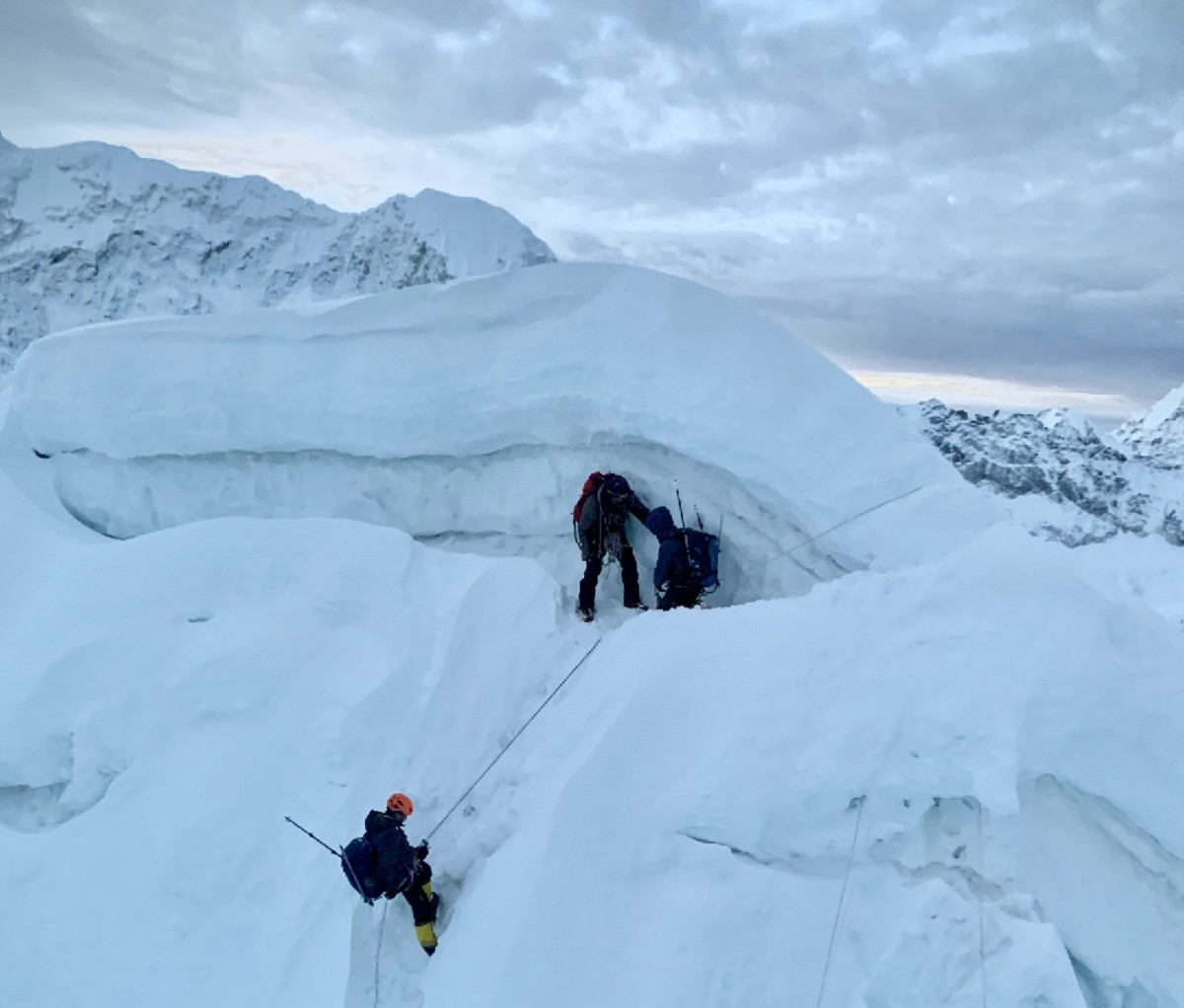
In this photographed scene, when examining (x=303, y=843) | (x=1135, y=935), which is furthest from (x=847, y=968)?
(x=303, y=843)

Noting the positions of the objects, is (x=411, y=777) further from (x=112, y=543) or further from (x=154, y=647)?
(x=112, y=543)

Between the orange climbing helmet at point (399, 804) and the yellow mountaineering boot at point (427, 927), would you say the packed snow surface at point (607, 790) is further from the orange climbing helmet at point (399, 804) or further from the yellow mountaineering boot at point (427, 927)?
the orange climbing helmet at point (399, 804)

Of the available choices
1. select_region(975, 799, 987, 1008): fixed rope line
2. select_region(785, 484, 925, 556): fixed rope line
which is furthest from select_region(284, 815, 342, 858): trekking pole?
select_region(785, 484, 925, 556): fixed rope line

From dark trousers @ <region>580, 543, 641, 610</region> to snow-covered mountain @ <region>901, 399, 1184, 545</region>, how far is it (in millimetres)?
78051

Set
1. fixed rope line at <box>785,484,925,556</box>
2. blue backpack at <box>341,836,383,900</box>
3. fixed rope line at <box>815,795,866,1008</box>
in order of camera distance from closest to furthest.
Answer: fixed rope line at <box>815,795,866,1008</box>
blue backpack at <box>341,836,383,900</box>
fixed rope line at <box>785,484,925,556</box>

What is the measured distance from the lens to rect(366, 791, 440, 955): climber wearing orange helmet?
4402 millimetres

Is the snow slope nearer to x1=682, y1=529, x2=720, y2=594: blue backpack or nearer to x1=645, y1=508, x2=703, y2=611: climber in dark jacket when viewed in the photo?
x1=682, y1=529, x2=720, y2=594: blue backpack

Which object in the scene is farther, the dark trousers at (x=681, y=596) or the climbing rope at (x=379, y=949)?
the dark trousers at (x=681, y=596)

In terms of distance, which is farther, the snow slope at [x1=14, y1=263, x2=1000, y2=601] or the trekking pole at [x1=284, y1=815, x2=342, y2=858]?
the snow slope at [x1=14, y1=263, x2=1000, y2=601]

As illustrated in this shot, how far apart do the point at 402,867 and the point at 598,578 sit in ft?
10.1

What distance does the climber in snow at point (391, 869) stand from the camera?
14.4ft

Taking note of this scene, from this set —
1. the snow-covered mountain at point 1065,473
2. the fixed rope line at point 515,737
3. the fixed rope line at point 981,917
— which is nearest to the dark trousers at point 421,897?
the fixed rope line at point 515,737

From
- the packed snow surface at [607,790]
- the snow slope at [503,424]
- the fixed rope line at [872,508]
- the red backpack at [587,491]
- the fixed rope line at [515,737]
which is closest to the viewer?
the packed snow surface at [607,790]

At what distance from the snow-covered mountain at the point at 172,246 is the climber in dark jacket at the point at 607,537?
6075 cm
